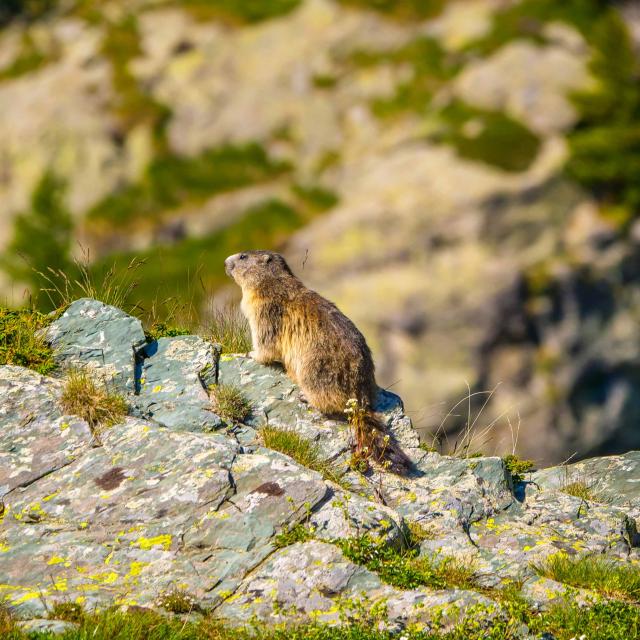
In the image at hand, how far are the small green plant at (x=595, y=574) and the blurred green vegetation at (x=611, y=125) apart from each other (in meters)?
41.8

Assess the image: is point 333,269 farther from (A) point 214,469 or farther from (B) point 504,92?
(A) point 214,469

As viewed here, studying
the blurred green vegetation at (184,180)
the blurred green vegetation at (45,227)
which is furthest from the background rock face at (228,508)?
the blurred green vegetation at (184,180)

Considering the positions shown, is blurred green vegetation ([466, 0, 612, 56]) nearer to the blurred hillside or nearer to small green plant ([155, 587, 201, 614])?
the blurred hillside

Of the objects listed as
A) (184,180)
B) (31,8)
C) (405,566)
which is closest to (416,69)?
(184,180)

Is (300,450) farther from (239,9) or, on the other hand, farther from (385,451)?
(239,9)

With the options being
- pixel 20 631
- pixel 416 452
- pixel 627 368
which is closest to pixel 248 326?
pixel 416 452

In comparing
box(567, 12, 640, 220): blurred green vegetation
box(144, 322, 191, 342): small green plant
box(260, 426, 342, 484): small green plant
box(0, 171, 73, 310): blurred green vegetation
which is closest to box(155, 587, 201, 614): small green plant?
box(260, 426, 342, 484): small green plant

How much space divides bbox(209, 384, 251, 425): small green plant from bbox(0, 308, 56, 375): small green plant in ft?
6.58

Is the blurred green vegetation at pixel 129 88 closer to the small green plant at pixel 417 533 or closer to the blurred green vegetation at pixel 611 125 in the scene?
the blurred green vegetation at pixel 611 125

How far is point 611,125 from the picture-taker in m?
52.2

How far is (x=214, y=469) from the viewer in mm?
9648

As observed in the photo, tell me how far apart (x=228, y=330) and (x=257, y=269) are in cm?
99

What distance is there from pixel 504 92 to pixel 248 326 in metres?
41.7

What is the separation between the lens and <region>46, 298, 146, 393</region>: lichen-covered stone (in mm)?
11109
